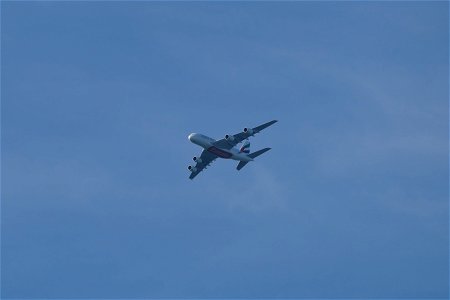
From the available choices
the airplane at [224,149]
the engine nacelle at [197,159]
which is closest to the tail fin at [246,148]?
the airplane at [224,149]

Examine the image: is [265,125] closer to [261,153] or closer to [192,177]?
[261,153]

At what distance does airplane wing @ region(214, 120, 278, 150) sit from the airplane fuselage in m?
0.88

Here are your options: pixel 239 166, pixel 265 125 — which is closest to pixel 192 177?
pixel 239 166

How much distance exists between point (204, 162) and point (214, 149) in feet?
27.4

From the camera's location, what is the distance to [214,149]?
6378 inches

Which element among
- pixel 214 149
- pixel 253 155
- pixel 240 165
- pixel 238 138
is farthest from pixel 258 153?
pixel 214 149

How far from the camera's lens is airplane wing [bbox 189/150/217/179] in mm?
168863

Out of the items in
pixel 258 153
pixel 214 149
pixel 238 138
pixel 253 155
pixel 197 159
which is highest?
pixel 197 159

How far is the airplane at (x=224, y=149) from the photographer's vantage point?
520 feet

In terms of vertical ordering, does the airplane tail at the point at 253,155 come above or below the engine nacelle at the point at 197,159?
below

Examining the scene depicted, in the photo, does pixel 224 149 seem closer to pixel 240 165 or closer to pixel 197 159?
pixel 240 165

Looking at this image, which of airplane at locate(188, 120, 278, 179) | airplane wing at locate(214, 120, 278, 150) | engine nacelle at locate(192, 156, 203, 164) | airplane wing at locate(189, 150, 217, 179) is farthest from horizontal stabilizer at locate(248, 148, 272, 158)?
engine nacelle at locate(192, 156, 203, 164)

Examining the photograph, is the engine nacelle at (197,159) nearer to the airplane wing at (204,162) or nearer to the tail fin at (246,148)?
the airplane wing at (204,162)

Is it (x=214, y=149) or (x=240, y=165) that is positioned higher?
(x=214, y=149)
